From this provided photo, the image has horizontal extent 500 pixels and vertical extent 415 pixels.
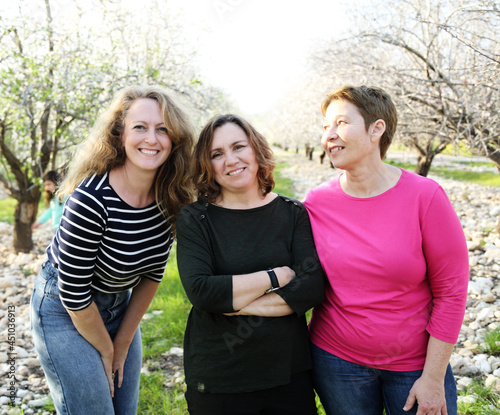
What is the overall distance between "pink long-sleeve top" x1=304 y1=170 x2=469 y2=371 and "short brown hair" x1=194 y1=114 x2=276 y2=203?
19.6 inches

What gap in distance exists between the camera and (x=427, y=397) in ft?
6.57

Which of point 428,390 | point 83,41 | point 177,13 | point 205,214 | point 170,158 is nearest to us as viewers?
point 428,390

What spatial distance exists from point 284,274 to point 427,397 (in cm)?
89

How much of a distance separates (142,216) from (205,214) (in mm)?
360

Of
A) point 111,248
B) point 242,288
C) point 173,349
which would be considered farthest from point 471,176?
point 111,248

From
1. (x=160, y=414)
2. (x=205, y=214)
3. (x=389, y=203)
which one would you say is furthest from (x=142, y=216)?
(x=160, y=414)

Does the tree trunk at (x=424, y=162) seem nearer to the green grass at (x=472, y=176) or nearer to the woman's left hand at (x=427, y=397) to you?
the green grass at (x=472, y=176)

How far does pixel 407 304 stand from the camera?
82.0 inches

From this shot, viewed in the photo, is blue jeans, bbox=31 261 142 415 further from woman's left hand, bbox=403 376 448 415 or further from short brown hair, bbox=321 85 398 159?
short brown hair, bbox=321 85 398 159

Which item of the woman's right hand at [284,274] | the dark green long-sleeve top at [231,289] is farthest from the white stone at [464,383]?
the woman's right hand at [284,274]

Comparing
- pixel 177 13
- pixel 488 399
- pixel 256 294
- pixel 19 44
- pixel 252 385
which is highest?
pixel 177 13

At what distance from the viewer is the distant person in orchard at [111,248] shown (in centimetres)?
211

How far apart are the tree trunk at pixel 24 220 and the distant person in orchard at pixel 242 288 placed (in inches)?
270

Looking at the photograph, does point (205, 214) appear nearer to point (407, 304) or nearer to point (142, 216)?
point (142, 216)
